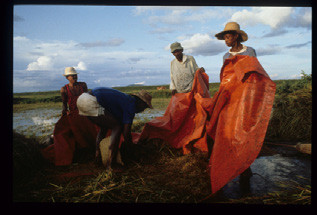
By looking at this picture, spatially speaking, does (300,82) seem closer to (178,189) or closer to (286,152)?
(286,152)

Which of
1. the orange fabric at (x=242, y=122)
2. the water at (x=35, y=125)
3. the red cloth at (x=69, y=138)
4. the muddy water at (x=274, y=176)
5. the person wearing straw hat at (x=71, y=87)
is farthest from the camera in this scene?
the water at (x=35, y=125)

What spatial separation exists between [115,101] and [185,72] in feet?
6.30

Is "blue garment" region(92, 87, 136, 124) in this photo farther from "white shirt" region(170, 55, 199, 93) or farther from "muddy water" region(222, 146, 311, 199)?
"white shirt" region(170, 55, 199, 93)

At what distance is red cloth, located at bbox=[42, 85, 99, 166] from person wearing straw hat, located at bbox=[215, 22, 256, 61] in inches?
105

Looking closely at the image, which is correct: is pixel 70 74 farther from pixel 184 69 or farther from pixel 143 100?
pixel 184 69

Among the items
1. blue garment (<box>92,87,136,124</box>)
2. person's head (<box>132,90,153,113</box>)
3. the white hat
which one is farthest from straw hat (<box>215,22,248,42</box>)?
the white hat

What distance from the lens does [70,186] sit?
281 cm

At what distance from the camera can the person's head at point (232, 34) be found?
3121 mm

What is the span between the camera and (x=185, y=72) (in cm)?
442

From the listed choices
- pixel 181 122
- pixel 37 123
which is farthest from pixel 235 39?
pixel 37 123

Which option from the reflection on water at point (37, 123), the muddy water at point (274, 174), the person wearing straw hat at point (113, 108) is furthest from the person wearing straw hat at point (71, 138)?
the muddy water at point (274, 174)

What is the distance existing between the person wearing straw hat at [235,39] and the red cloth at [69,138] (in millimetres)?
2661

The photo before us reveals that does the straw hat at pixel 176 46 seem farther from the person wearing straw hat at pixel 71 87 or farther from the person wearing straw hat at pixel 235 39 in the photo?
the person wearing straw hat at pixel 71 87
